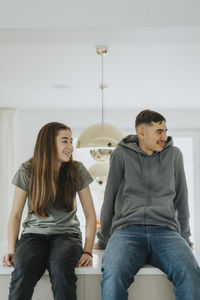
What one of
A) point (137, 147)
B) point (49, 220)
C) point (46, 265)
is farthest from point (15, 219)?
point (137, 147)

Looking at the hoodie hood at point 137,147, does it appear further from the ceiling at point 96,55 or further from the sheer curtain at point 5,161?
the sheer curtain at point 5,161

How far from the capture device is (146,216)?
2.08 metres

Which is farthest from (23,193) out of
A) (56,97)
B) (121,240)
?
(56,97)

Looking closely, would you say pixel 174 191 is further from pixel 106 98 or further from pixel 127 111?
pixel 127 111

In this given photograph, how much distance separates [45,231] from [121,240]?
40 cm

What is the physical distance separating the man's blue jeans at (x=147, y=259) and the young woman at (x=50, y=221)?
0.17 meters

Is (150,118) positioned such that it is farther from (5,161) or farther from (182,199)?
(5,161)

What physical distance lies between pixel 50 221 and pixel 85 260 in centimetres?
29

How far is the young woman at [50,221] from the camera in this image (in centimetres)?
184

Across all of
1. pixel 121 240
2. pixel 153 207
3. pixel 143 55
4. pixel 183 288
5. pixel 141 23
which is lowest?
pixel 183 288

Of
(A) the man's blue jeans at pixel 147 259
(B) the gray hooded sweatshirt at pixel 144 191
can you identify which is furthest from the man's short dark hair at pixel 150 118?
(A) the man's blue jeans at pixel 147 259

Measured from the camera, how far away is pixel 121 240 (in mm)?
1976

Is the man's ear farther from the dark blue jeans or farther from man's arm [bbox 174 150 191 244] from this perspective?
the dark blue jeans

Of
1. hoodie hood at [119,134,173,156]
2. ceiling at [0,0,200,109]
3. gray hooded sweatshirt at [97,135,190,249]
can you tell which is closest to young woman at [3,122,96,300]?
gray hooded sweatshirt at [97,135,190,249]
